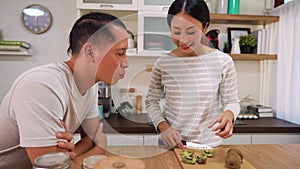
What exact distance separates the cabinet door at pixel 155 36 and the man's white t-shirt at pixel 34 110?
1.48 feet

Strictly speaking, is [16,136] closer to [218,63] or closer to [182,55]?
[182,55]

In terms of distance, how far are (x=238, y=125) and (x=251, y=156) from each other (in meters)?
0.90

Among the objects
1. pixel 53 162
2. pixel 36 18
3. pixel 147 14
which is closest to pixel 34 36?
pixel 36 18

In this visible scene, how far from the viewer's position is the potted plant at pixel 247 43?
2.05 m

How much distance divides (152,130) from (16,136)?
41.6 inches

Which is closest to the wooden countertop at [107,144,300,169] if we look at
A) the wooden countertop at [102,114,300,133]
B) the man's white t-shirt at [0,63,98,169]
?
the man's white t-shirt at [0,63,98,169]

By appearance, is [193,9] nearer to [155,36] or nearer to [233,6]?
[155,36]

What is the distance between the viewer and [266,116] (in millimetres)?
2072

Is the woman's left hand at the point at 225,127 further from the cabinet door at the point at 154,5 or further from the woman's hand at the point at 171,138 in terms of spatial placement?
the cabinet door at the point at 154,5

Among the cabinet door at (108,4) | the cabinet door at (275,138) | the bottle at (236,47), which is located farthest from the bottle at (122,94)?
the bottle at (236,47)

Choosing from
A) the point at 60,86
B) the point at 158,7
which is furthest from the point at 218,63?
the point at 158,7

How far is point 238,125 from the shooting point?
175 cm

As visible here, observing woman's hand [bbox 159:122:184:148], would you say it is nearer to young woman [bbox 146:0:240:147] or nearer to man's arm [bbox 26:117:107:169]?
young woman [bbox 146:0:240:147]

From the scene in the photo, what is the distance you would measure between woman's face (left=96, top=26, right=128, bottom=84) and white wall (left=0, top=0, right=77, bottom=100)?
5.42 feet
